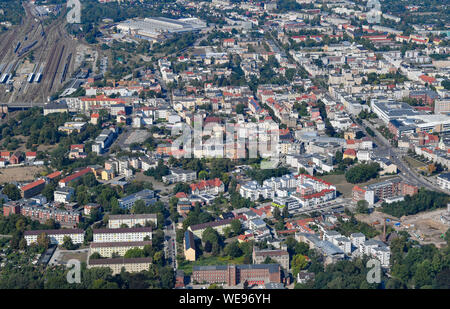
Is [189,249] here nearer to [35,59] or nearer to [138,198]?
[138,198]

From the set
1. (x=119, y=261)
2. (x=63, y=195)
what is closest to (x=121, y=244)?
(x=119, y=261)

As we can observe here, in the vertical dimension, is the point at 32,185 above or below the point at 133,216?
below

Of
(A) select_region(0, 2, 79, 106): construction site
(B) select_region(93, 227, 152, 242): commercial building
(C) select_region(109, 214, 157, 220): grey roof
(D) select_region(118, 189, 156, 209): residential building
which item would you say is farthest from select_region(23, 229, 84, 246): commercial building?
(A) select_region(0, 2, 79, 106): construction site

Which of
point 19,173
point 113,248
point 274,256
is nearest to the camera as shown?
point 274,256

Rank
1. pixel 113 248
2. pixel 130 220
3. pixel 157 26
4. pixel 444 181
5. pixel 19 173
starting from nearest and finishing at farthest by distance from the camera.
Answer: pixel 113 248 < pixel 130 220 < pixel 444 181 < pixel 19 173 < pixel 157 26

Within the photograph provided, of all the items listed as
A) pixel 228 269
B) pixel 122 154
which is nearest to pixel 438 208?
pixel 228 269

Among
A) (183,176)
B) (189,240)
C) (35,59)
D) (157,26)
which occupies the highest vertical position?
(189,240)

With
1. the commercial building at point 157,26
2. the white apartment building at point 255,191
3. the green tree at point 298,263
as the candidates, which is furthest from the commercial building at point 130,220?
the commercial building at point 157,26
